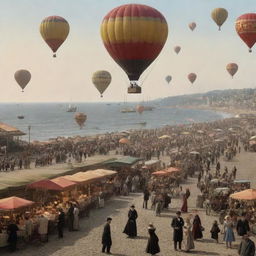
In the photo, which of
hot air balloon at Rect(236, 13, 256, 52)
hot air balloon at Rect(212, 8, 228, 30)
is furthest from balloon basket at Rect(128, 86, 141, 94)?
hot air balloon at Rect(212, 8, 228, 30)

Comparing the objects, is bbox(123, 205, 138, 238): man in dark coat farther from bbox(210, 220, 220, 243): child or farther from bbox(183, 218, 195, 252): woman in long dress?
bbox(210, 220, 220, 243): child

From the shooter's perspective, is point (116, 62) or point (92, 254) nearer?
point (92, 254)

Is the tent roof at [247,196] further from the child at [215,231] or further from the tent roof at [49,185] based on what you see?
the tent roof at [49,185]

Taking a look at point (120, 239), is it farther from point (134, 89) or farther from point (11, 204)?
point (134, 89)

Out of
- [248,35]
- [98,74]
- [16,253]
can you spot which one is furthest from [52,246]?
[98,74]

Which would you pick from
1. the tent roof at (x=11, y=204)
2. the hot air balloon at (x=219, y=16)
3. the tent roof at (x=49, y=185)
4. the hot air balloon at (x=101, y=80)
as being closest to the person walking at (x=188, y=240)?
the tent roof at (x=11, y=204)

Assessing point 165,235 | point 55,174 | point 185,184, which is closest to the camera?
point 165,235

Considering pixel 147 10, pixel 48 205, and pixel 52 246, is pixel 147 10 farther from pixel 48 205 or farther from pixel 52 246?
pixel 52 246
